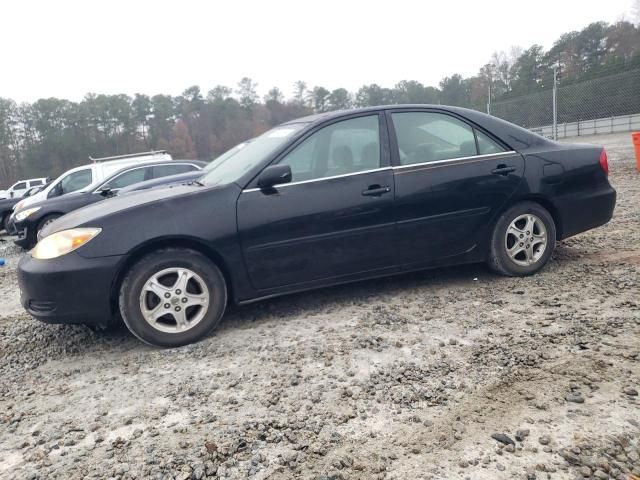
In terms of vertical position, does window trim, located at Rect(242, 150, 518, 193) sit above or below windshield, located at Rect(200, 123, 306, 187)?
below

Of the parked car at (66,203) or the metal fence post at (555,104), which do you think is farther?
the metal fence post at (555,104)

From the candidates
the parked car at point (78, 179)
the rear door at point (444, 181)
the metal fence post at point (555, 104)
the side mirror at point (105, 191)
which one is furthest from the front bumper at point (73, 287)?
the metal fence post at point (555, 104)

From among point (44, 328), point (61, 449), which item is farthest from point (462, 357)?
point (44, 328)

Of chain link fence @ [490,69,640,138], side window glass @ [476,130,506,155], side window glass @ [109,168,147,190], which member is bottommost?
side window glass @ [109,168,147,190]

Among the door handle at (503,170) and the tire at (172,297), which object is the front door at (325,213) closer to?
the tire at (172,297)

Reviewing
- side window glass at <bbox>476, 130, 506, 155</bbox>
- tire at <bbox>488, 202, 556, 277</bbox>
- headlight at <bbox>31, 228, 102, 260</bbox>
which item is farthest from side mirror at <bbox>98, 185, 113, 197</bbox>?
tire at <bbox>488, 202, 556, 277</bbox>

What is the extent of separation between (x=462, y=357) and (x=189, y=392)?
1.62 metres

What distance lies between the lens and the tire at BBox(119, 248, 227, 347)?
3.55 m

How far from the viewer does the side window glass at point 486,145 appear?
14.7ft

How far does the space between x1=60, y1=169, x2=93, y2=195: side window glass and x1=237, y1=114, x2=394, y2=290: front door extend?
A: 8.77m

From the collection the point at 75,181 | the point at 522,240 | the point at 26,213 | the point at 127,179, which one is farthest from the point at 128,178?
the point at 522,240

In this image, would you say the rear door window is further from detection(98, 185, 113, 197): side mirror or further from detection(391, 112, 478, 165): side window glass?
detection(391, 112, 478, 165): side window glass

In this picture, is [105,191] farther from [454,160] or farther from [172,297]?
[454,160]

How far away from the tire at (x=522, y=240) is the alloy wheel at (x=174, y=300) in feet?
8.28
